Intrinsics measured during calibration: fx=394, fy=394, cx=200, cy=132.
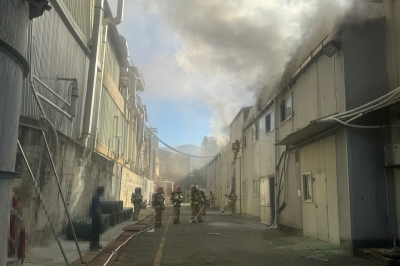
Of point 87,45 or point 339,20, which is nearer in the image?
point 339,20

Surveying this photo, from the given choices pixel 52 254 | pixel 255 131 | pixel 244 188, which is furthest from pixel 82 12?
pixel 244 188

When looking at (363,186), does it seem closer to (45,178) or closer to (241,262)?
(241,262)

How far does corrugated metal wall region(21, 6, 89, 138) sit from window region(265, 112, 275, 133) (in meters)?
7.51

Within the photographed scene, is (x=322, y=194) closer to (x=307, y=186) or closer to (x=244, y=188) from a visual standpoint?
(x=307, y=186)

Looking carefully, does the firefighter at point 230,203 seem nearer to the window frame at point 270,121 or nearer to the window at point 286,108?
the window frame at point 270,121

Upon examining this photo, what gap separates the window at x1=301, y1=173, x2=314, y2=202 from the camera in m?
11.4

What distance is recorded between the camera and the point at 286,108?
14.2 meters

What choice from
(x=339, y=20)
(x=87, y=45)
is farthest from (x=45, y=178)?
(x=339, y=20)

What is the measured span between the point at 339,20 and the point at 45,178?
788cm

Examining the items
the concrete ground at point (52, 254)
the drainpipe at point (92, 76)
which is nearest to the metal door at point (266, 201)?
the drainpipe at point (92, 76)

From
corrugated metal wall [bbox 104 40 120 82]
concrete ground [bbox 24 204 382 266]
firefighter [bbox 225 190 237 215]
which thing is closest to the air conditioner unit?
concrete ground [bbox 24 204 382 266]

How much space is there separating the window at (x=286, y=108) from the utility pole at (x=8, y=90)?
412 inches

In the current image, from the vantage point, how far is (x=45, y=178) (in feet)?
30.0

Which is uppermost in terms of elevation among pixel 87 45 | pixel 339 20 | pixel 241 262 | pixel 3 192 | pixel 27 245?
pixel 87 45
